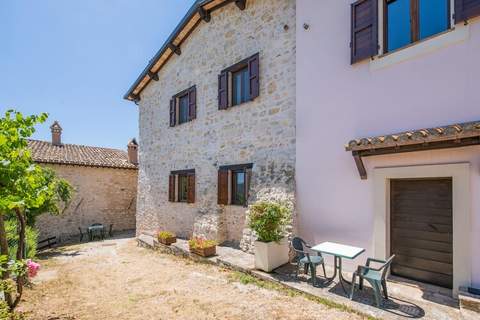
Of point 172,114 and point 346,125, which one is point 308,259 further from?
point 172,114

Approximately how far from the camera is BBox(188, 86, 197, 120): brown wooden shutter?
35.0 ft

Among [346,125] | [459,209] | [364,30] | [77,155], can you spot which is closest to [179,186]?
[346,125]

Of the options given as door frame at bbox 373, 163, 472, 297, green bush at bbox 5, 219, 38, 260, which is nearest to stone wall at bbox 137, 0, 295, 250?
door frame at bbox 373, 163, 472, 297

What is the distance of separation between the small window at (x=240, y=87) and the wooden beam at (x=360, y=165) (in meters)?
4.38

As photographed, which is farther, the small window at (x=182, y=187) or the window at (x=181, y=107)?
the small window at (x=182, y=187)

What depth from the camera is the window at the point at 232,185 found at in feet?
29.1

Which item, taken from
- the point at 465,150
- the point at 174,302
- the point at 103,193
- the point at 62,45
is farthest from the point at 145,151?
the point at 465,150

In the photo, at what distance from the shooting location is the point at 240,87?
9.23 metres

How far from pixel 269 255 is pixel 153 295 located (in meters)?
2.68

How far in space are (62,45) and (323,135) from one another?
10.3m

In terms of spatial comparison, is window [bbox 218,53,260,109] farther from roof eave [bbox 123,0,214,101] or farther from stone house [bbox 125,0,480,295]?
roof eave [bbox 123,0,214,101]

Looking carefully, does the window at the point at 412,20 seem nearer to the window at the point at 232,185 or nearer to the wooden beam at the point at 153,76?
the window at the point at 232,185

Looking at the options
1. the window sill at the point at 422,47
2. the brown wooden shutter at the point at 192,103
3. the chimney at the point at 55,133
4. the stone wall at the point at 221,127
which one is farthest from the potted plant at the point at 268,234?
the chimney at the point at 55,133

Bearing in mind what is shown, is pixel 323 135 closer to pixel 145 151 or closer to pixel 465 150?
pixel 465 150
